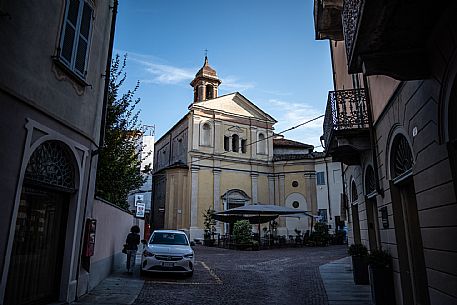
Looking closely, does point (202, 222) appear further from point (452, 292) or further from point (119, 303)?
point (452, 292)

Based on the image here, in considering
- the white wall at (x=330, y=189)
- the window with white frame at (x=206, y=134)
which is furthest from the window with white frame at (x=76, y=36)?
the white wall at (x=330, y=189)

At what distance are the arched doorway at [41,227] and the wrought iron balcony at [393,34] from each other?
5.54m

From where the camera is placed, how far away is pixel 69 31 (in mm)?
6594

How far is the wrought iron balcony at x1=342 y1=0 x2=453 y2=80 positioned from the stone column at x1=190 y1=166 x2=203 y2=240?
25746 millimetres

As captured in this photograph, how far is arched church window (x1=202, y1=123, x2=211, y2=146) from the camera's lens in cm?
3281

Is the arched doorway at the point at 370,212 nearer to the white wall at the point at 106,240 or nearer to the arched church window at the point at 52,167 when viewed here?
the white wall at the point at 106,240

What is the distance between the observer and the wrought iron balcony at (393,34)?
3.96 m

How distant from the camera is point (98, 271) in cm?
922

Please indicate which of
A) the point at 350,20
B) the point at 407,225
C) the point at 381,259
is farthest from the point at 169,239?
the point at 350,20

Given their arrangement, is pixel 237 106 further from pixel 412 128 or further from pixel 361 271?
pixel 412 128

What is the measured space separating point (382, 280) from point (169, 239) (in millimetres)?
7689

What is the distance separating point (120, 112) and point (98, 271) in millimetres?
5683

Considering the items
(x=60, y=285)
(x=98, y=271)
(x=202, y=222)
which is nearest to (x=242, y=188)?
(x=202, y=222)

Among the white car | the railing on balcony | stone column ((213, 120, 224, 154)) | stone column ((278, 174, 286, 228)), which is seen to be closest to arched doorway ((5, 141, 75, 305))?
the white car
